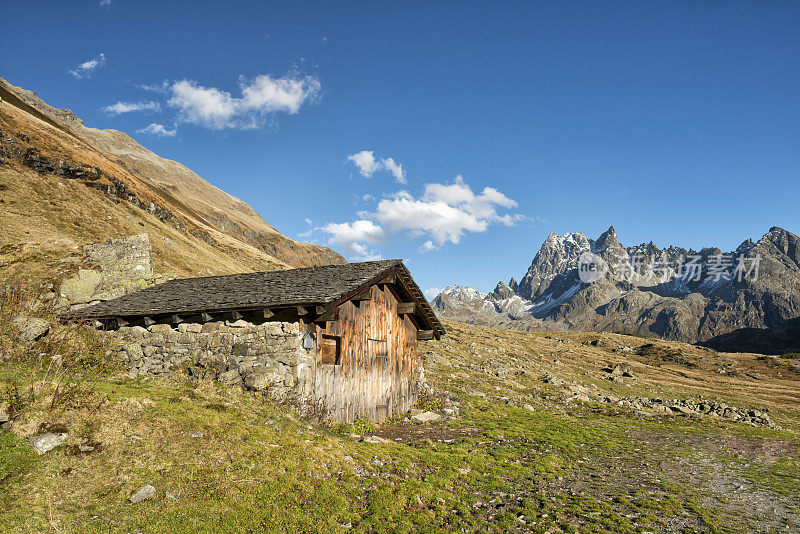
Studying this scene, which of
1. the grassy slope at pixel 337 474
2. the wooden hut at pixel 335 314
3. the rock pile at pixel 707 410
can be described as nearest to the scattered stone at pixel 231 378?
the grassy slope at pixel 337 474

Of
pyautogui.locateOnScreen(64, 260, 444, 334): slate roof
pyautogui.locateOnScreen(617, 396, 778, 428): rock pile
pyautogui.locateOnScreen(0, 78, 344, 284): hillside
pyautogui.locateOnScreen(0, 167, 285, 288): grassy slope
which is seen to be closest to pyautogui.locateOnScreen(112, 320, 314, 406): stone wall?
pyautogui.locateOnScreen(64, 260, 444, 334): slate roof

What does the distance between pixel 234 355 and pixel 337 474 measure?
7086 millimetres

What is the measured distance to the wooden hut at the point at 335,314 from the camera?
49.6 ft

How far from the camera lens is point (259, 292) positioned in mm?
17078

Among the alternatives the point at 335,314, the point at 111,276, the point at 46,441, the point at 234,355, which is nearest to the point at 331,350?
the point at 335,314

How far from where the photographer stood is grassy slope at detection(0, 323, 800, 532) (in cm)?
709

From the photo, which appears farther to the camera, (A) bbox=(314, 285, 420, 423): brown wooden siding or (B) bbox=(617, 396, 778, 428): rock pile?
(B) bbox=(617, 396, 778, 428): rock pile

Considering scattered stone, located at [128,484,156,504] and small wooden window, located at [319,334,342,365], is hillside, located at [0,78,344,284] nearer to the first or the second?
small wooden window, located at [319,334,342,365]

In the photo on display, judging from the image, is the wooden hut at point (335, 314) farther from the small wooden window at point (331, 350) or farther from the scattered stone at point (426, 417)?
the scattered stone at point (426, 417)

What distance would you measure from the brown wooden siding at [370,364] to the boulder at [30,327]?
11.5 metres

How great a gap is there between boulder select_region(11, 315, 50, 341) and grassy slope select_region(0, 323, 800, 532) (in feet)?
4.00

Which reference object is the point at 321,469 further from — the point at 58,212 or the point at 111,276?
the point at 58,212

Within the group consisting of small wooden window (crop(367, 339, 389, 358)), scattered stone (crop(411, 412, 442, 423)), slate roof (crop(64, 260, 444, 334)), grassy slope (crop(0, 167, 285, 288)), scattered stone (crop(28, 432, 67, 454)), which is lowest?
scattered stone (crop(411, 412, 442, 423))

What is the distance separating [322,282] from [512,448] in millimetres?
10093
